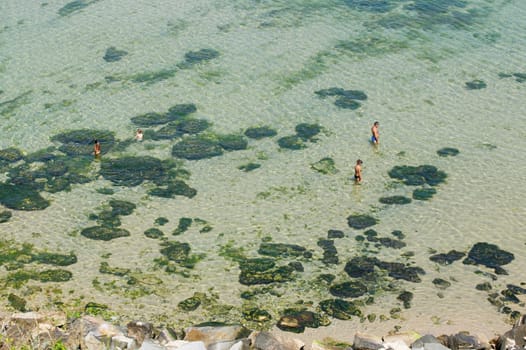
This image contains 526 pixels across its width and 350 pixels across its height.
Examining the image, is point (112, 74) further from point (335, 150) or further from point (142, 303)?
point (142, 303)

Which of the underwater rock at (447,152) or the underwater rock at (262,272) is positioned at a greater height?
the underwater rock at (262,272)

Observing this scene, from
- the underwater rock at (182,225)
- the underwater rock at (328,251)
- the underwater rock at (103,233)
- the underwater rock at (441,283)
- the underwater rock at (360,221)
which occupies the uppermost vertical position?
the underwater rock at (103,233)

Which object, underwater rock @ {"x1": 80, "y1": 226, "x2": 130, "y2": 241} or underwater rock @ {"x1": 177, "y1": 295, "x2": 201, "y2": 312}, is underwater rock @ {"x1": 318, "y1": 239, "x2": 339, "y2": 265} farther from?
underwater rock @ {"x1": 80, "y1": 226, "x2": 130, "y2": 241}

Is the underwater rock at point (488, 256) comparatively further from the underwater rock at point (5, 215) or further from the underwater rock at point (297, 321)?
the underwater rock at point (5, 215)

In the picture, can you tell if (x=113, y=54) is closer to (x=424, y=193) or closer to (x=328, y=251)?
(x=424, y=193)

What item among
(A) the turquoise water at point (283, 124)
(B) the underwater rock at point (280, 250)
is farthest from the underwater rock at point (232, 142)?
(B) the underwater rock at point (280, 250)

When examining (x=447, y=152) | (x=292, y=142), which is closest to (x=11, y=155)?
(x=292, y=142)

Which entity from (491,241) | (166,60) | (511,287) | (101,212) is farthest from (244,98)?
(511,287)
